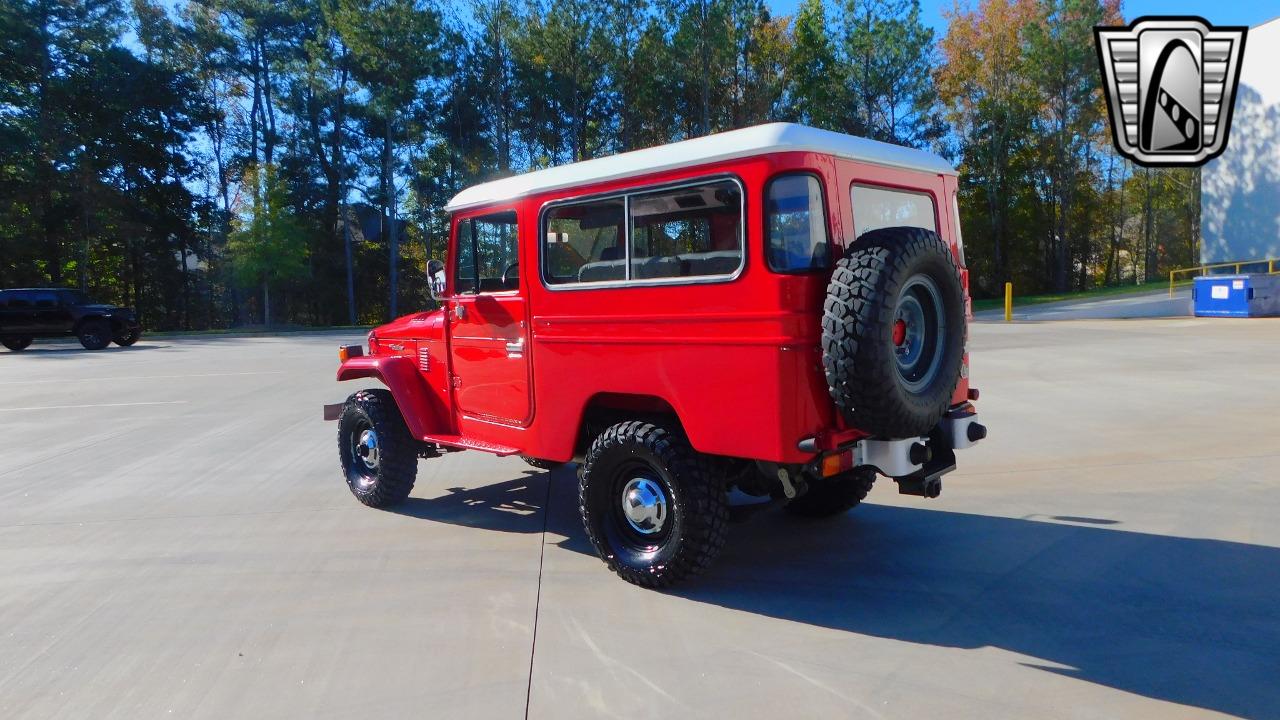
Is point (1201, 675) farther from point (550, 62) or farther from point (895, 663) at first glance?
point (550, 62)

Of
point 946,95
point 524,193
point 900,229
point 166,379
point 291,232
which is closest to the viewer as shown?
point 900,229

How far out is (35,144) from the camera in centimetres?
3428

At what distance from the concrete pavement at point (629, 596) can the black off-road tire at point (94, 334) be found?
1920 cm

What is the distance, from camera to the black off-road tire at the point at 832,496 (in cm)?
536

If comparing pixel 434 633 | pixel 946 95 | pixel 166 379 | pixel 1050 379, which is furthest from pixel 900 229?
pixel 946 95

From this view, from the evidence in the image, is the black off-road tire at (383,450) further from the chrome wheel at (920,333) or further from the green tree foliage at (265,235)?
the green tree foliage at (265,235)

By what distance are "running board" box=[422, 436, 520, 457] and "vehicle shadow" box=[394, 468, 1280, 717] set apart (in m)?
0.58

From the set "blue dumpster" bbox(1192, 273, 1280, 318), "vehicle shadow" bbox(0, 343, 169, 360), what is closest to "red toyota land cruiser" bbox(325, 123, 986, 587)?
"vehicle shadow" bbox(0, 343, 169, 360)

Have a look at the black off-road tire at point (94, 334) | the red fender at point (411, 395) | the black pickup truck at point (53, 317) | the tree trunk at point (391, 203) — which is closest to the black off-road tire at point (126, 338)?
the black pickup truck at point (53, 317)

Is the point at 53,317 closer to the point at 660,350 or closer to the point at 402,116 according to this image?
the point at 402,116

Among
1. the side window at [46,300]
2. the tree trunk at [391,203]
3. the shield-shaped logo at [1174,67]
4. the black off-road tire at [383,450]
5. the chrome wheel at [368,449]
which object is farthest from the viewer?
Answer: the tree trunk at [391,203]

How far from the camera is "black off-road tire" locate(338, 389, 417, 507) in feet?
19.7

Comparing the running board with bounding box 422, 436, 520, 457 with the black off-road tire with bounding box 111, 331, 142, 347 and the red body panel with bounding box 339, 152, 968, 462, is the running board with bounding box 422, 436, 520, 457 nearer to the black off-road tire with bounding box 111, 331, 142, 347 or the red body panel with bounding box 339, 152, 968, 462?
the red body panel with bounding box 339, 152, 968, 462

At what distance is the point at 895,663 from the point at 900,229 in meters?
1.89
